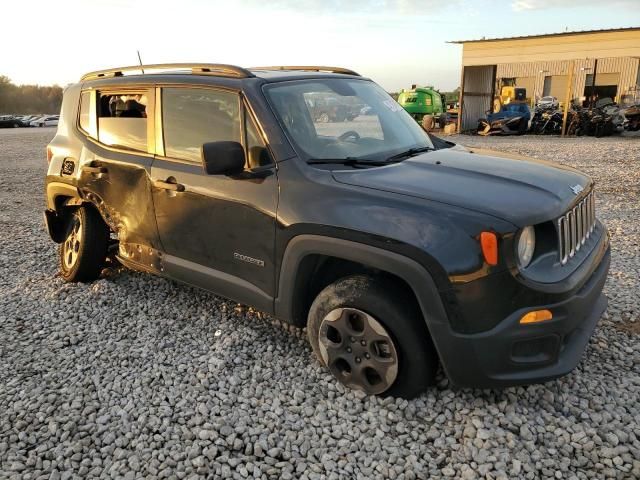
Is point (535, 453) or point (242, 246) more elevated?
point (242, 246)

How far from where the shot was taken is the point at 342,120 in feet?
12.0

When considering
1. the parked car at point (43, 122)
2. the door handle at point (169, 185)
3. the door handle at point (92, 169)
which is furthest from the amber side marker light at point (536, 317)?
the parked car at point (43, 122)

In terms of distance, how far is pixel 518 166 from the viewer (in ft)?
10.8

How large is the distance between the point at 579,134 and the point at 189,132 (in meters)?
22.0

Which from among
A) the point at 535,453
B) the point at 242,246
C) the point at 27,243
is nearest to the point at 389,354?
the point at 535,453

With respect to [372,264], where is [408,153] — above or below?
above

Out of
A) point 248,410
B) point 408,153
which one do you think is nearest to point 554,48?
point 408,153

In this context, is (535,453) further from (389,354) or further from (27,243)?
(27,243)

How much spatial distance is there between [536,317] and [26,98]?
8437cm

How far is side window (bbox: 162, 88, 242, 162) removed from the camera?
135 inches

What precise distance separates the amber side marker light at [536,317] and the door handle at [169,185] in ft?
7.80

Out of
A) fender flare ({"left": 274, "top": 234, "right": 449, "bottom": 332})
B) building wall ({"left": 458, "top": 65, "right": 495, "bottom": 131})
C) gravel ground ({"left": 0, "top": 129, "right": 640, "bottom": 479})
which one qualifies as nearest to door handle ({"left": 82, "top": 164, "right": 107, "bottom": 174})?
gravel ground ({"left": 0, "top": 129, "right": 640, "bottom": 479})

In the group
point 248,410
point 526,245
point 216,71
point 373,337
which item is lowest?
point 248,410

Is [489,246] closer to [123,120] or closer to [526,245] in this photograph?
[526,245]
